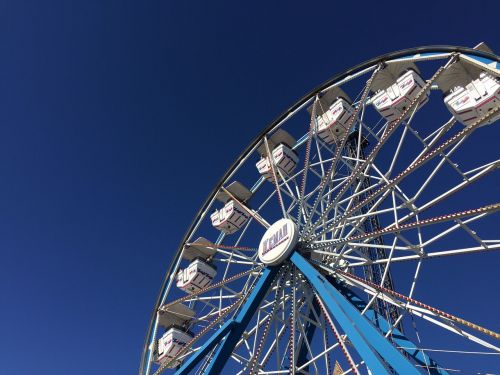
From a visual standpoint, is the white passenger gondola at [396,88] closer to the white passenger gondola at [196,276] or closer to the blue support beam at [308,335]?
the blue support beam at [308,335]

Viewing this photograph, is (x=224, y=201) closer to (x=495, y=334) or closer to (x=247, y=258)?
(x=247, y=258)

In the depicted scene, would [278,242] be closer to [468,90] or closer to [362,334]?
[362,334]

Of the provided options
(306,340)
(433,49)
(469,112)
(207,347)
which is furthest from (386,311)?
(433,49)

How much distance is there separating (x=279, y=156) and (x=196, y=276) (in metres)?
4.68

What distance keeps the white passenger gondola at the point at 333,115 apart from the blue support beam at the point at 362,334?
4.56 metres

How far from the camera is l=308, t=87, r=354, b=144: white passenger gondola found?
12.4 m

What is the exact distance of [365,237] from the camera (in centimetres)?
947

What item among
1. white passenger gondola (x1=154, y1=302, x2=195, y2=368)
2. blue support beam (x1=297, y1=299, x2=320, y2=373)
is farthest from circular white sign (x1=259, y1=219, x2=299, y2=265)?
white passenger gondola (x1=154, y1=302, x2=195, y2=368)

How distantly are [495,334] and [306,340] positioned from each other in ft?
16.6

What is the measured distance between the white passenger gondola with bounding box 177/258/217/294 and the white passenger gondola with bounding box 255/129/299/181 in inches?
141

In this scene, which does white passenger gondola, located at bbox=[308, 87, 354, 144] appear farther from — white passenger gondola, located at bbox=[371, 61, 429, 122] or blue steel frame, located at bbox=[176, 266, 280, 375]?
blue steel frame, located at bbox=[176, 266, 280, 375]

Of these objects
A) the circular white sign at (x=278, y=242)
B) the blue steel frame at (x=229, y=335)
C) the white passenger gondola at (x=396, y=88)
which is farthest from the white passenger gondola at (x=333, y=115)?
the blue steel frame at (x=229, y=335)

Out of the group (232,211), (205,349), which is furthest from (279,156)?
(205,349)

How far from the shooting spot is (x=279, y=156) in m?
13.9
